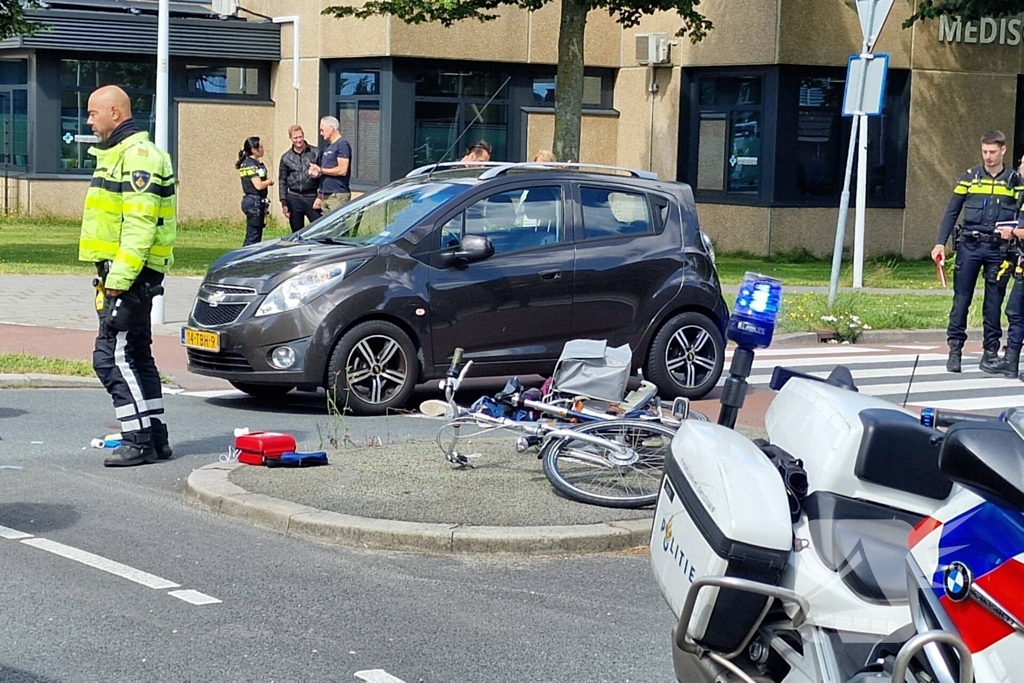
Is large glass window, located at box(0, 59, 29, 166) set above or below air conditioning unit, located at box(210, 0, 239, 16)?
below

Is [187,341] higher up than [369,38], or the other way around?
[369,38]

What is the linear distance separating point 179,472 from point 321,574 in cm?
239

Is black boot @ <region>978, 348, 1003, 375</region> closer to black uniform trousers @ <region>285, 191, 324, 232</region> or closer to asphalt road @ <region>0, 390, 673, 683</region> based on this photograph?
asphalt road @ <region>0, 390, 673, 683</region>

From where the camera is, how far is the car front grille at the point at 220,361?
10.6 metres

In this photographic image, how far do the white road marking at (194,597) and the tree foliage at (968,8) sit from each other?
2191cm

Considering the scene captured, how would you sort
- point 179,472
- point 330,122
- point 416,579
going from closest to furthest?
point 416,579, point 179,472, point 330,122

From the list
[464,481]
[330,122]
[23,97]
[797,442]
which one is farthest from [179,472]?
[23,97]

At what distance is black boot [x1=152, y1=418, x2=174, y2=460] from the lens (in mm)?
8562

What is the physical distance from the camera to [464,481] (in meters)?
7.61

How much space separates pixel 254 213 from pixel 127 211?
12.5 meters

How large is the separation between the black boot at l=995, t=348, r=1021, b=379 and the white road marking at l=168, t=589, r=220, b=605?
392 inches

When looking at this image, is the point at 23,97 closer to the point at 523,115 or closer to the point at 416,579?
the point at 523,115

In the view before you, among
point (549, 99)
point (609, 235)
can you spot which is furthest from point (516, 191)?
point (549, 99)

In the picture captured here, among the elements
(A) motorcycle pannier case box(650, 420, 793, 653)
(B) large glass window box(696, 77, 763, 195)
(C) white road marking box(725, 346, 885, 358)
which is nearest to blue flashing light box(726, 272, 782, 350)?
(A) motorcycle pannier case box(650, 420, 793, 653)
